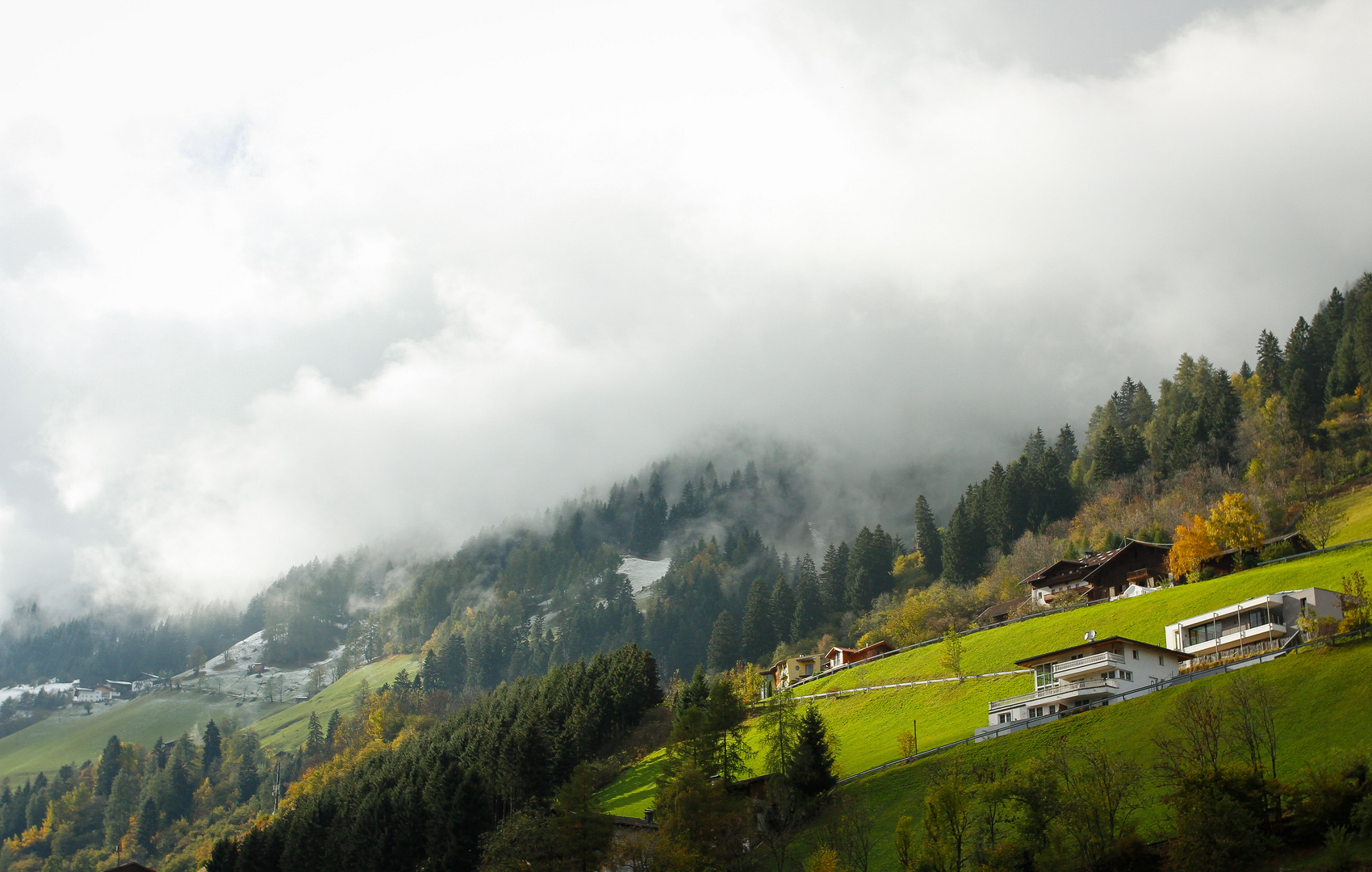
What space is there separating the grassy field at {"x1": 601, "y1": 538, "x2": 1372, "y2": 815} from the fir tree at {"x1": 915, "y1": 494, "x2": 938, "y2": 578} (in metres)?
51.2

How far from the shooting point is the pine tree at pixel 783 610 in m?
147

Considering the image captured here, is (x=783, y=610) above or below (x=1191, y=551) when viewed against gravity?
below

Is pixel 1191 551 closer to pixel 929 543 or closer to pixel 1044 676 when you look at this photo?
pixel 1044 676

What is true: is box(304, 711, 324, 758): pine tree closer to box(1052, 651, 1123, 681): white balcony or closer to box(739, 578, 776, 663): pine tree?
box(739, 578, 776, 663): pine tree

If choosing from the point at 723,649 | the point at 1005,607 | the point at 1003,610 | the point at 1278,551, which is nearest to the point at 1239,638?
the point at 1278,551

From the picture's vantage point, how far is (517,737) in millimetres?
78812

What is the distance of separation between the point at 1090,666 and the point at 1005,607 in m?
45.6

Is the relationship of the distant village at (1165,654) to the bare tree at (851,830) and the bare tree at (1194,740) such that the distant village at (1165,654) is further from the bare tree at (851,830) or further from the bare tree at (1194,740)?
the bare tree at (851,830)

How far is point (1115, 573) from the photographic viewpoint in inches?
→ 3853

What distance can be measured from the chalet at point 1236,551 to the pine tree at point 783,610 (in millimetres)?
66089

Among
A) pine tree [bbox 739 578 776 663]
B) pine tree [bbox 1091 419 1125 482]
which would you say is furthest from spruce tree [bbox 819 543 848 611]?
pine tree [bbox 1091 419 1125 482]

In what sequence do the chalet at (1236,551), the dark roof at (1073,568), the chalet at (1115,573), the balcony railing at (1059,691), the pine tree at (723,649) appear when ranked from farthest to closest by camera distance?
the pine tree at (723,649) < the dark roof at (1073,568) < the chalet at (1115,573) < the chalet at (1236,551) < the balcony railing at (1059,691)

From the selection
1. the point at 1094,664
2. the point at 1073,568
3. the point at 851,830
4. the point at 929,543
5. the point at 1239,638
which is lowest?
the point at 851,830

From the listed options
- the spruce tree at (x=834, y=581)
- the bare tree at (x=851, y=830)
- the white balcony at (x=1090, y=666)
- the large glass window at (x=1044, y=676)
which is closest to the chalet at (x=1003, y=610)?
the large glass window at (x=1044, y=676)
